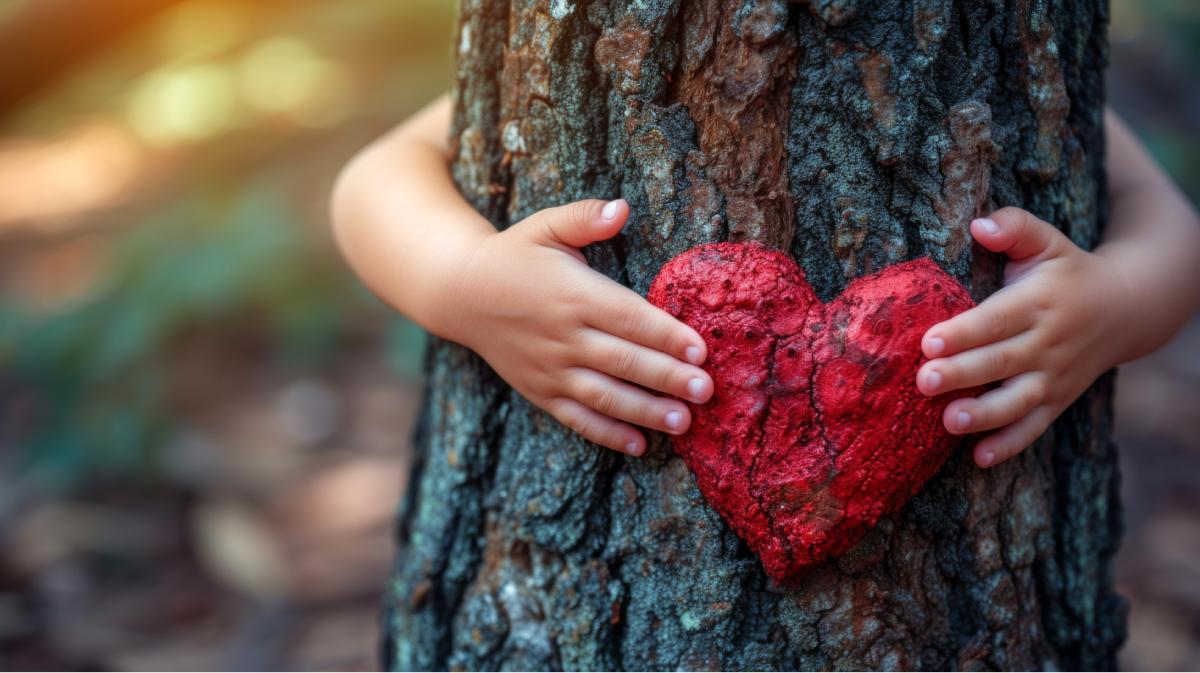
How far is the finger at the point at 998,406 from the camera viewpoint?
A: 1.20 metres

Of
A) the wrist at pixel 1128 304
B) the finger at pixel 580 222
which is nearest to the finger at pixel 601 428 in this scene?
the finger at pixel 580 222

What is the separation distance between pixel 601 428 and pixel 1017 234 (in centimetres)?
63

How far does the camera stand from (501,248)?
1319 millimetres

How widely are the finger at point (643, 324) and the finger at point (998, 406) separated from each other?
1.10 feet

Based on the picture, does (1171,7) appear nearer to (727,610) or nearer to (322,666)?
(727,610)

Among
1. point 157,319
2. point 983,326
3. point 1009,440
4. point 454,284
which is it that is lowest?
Result: point 1009,440

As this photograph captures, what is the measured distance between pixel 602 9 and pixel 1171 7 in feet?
13.0

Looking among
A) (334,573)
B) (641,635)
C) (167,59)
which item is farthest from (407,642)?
(167,59)

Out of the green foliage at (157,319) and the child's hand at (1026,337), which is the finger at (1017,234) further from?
the green foliage at (157,319)

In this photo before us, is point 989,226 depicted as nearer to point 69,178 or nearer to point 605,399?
point 605,399

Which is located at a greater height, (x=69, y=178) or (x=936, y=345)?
(x=69, y=178)

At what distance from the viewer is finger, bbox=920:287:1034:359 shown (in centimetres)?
117

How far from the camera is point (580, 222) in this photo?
1.29 m

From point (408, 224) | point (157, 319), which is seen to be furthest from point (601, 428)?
point (157, 319)
